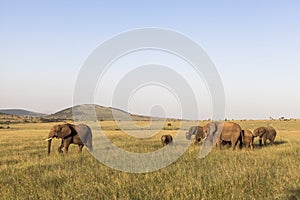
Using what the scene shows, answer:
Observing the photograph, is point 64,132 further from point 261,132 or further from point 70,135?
point 261,132

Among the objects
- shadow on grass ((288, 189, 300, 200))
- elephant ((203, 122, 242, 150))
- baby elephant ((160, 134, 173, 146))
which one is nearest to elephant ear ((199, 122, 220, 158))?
elephant ((203, 122, 242, 150))

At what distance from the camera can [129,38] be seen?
50.3 ft

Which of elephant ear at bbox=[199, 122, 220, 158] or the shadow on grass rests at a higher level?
elephant ear at bbox=[199, 122, 220, 158]

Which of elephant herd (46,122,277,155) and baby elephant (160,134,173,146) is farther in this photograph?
baby elephant (160,134,173,146)

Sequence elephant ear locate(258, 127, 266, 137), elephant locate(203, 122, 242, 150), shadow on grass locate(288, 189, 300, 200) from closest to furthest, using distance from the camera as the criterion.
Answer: shadow on grass locate(288, 189, 300, 200) → elephant locate(203, 122, 242, 150) → elephant ear locate(258, 127, 266, 137)

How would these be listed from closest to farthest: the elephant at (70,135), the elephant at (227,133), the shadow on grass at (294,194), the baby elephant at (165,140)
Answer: the shadow on grass at (294,194)
the elephant at (70,135)
the elephant at (227,133)
the baby elephant at (165,140)

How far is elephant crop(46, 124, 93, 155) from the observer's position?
18.6m

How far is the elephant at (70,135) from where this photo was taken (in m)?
18.6

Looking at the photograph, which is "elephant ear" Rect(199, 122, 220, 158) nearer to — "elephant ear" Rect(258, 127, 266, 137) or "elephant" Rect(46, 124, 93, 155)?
"elephant ear" Rect(258, 127, 266, 137)

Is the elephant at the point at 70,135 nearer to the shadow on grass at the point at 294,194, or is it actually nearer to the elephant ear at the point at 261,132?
the elephant ear at the point at 261,132

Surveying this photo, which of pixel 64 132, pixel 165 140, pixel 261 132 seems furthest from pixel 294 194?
pixel 261 132

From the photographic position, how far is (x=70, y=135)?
62.1ft

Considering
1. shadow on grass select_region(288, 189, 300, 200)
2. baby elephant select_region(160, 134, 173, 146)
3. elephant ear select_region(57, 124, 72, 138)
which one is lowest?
shadow on grass select_region(288, 189, 300, 200)

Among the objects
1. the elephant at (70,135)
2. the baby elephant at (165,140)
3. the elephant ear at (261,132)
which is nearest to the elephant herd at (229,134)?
the baby elephant at (165,140)
